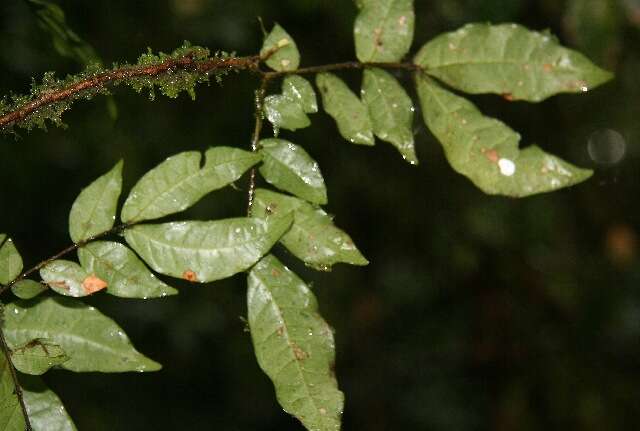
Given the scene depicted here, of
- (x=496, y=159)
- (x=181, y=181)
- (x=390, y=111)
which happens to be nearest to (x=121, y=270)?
(x=181, y=181)

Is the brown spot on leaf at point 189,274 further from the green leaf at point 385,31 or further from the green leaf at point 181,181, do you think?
the green leaf at point 385,31

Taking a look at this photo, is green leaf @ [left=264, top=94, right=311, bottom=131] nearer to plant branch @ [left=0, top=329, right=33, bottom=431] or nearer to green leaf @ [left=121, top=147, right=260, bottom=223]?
green leaf @ [left=121, top=147, right=260, bottom=223]

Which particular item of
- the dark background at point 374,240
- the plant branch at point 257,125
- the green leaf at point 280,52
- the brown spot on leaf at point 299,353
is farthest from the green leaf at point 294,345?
the dark background at point 374,240

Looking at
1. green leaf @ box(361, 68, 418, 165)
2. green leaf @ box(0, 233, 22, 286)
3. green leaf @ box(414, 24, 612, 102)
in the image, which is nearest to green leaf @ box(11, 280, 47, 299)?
green leaf @ box(0, 233, 22, 286)

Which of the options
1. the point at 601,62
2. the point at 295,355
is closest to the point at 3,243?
the point at 295,355

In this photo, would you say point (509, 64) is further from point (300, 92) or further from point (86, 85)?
point (86, 85)

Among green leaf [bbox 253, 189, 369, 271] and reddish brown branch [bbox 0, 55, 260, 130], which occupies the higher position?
reddish brown branch [bbox 0, 55, 260, 130]

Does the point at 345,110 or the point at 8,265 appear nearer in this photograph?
the point at 8,265
